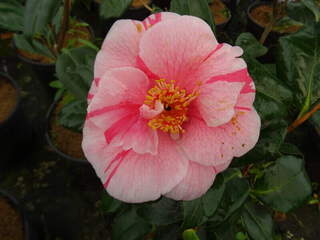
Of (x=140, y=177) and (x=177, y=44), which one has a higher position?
(x=177, y=44)

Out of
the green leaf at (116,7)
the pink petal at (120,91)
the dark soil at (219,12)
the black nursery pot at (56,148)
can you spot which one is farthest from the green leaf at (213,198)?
the dark soil at (219,12)

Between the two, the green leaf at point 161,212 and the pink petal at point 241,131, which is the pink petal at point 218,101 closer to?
the pink petal at point 241,131

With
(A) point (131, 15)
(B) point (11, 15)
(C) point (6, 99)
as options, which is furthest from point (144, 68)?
(A) point (131, 15)

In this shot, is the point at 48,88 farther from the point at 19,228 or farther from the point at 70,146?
the point at 19,228

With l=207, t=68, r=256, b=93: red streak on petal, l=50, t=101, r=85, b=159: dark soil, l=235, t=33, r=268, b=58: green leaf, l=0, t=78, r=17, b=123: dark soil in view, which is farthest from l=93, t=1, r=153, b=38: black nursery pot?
l=207, t=68, r=256, b=93: red streak on petal

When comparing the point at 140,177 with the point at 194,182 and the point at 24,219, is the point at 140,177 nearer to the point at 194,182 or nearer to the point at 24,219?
the point at 194,182

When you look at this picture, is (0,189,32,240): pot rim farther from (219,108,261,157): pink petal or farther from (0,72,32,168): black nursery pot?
(219,108,261,157): pink petal
